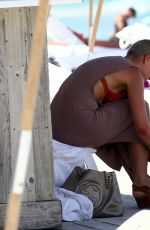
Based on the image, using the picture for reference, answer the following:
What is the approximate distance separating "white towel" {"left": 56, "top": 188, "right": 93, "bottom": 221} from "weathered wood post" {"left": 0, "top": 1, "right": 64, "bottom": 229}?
20 cm

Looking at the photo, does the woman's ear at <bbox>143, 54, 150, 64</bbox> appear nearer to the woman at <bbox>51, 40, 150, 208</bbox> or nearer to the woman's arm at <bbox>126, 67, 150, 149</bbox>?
the woman at <bbox>51, 40, 150, 208</bbox>

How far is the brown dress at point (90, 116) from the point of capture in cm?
388

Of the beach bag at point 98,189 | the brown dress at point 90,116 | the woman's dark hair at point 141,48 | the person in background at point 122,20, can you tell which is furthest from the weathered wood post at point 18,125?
the person in background at point 122,20

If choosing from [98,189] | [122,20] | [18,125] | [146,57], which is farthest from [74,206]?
[122,20]

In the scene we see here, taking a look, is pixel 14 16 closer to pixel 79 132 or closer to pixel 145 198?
pixel 79 132

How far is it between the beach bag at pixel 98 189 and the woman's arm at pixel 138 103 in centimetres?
29

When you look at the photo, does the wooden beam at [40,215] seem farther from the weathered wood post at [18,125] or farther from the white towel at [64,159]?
the white towel at [64,159]

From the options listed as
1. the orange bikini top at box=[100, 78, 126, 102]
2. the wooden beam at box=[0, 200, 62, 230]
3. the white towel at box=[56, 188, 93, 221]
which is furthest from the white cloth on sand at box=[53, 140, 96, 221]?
the orange bikini top at box=[100, 78, 126, 102]

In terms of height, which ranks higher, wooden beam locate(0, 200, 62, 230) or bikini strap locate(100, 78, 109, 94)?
bikini strap locate(100, 78, 109, 94)

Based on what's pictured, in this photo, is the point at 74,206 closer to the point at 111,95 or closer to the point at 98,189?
the point at 98,189

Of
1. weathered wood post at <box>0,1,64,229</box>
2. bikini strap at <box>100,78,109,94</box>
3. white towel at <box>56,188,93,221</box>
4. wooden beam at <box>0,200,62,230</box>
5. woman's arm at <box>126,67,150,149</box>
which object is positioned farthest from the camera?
bikini strap at <box>100,78,109,94</box>

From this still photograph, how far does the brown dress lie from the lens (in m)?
3.88

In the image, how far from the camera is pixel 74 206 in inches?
145

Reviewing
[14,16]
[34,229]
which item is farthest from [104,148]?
[14,16]
